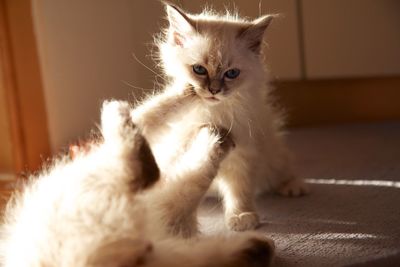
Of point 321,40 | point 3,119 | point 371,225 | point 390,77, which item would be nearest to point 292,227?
point 371,225

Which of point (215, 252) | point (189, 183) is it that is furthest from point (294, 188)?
point (215, 252)

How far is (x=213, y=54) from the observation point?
101 centimetres

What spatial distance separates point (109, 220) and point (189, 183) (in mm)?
234

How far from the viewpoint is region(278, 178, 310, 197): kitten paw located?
128cm

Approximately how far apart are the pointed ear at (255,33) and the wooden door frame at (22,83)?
876 millimetres

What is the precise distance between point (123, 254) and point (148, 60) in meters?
0.97

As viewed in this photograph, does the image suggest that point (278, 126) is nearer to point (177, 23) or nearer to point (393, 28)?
point (177, 23)

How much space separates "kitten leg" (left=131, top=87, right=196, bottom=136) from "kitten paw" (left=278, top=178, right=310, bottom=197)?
467 mm

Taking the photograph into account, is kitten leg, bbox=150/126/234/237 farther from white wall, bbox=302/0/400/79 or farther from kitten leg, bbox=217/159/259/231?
white wall, bbox=302/0/400/79

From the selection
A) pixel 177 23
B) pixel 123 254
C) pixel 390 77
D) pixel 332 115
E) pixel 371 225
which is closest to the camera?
pixel 123 254

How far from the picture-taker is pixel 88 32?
1.88 meters

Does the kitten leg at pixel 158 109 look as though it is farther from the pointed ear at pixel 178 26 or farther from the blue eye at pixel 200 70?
the pointed ear at pixel 178 26

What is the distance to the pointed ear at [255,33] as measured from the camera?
1.08 m

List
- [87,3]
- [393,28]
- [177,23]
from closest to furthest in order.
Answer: [177,23] → [87,3] → [393,28]
